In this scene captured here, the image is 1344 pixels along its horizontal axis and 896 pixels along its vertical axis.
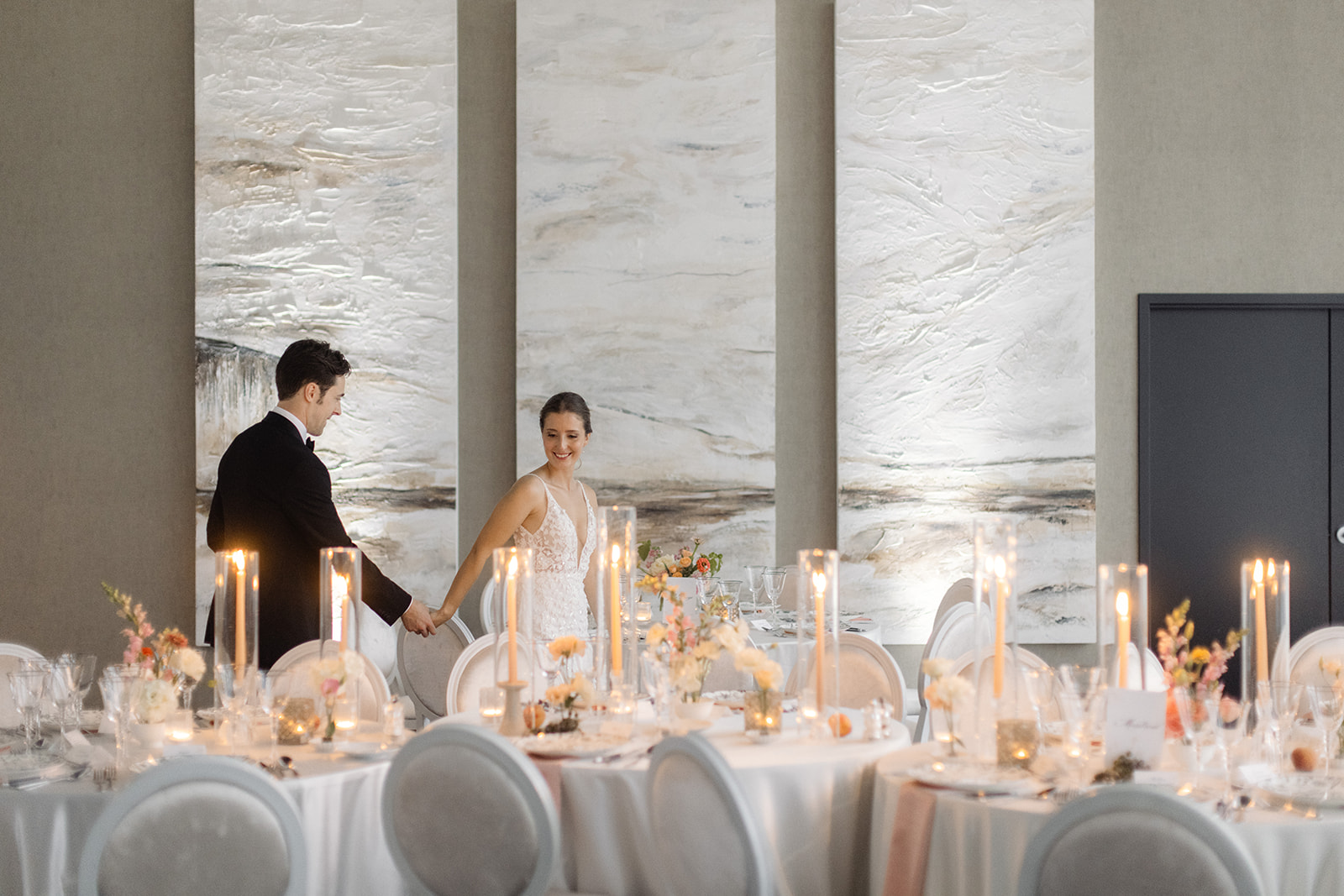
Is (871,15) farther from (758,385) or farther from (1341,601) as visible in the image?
(1341,601)

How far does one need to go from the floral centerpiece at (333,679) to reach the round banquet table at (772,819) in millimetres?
611

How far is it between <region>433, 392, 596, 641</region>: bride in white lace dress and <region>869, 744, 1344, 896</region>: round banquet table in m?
2.33

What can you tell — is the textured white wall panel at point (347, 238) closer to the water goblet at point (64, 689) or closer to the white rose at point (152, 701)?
the water goblet at point (64, 689)

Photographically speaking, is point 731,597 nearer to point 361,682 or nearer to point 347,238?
point 361,682

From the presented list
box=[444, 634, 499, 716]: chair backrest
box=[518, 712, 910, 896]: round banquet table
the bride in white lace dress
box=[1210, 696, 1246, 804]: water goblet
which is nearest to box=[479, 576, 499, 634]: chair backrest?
the bride in white lace dress

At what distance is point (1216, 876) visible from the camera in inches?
77.4

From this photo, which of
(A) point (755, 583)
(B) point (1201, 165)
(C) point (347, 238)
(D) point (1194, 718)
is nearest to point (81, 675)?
(D) point (1194, 718)

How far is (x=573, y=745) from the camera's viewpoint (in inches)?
118

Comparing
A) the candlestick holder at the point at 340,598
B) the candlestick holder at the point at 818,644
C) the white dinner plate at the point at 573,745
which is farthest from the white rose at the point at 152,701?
the candlestick holder at the point at 818,644

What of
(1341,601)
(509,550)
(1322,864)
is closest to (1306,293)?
(1341,601)

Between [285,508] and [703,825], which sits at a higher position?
[285,508]

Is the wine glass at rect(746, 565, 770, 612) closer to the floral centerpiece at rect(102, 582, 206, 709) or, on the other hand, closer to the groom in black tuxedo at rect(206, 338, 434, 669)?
the groom in black tuxedo at rect(206, 338, 434, 669)

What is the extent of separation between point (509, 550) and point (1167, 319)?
4.53 m

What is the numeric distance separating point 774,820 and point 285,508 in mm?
2337
